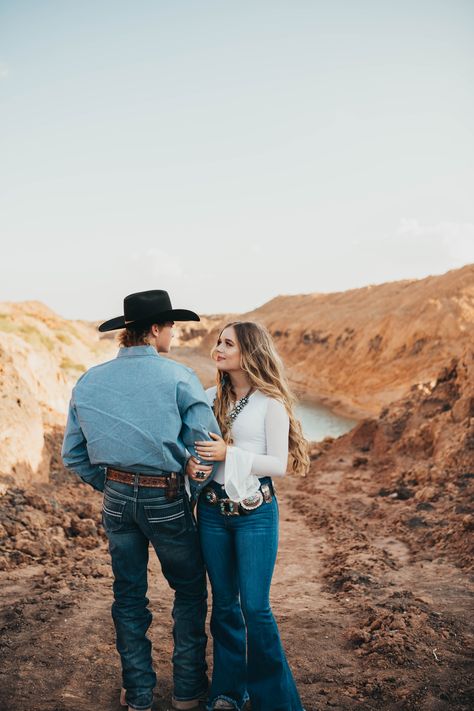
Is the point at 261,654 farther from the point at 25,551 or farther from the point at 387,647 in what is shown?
the point at 25,551

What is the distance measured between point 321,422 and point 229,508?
78.5 ft

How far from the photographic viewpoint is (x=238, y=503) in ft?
9.43

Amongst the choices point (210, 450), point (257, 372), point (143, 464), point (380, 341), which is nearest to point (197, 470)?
point (210, 450)

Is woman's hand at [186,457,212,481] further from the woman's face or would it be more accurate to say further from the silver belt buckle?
the woman's face

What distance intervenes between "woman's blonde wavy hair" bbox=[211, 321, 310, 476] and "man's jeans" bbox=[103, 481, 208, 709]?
510 mm

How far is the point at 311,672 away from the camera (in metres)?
3.70

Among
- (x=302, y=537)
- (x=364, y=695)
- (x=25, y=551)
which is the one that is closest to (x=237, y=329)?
(x=364, y=695)

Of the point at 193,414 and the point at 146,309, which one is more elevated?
the point at 146,309

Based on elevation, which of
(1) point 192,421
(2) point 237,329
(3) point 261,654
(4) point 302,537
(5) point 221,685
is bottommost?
(4) point 302,537

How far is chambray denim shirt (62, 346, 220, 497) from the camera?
108 inches

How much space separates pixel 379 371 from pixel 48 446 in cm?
2501

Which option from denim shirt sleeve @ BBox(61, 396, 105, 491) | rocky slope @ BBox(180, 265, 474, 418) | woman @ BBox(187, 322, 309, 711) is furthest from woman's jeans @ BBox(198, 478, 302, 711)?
rocky slope @ BBox(180, 265, 474, 418)

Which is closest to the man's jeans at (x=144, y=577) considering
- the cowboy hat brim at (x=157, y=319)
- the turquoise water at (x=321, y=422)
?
the cowboy hat brim at (x=157, y=319)

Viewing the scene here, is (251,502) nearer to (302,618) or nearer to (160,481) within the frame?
(160,481)
